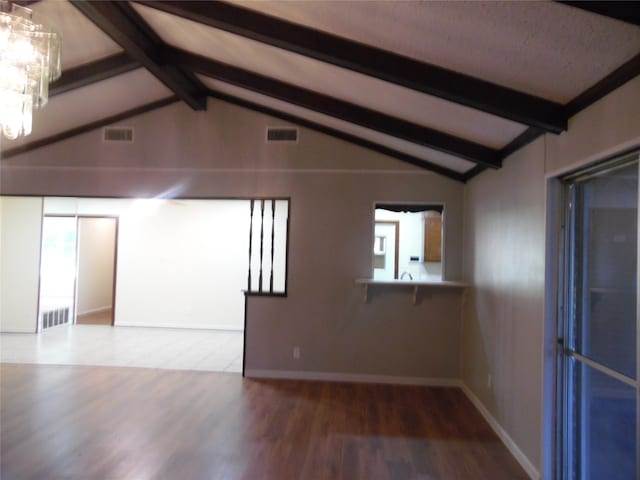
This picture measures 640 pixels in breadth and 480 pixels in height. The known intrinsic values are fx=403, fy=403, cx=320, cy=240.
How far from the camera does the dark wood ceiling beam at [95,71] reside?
12.3 feet

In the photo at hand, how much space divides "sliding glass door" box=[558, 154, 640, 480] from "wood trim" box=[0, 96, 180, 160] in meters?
4.41

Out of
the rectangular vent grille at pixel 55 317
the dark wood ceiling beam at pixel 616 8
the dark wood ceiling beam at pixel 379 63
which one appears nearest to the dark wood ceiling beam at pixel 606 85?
the dark wood ceiling beam at pixel 379 63

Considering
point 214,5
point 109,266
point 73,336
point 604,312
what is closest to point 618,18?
point 604,312

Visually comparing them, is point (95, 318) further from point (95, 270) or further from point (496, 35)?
point (496, 35)

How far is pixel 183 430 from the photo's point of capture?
3252mm

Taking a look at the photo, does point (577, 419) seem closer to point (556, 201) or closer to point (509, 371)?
point (509, 371)

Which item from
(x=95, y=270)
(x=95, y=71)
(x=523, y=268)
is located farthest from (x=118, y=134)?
(x=95, y=270)

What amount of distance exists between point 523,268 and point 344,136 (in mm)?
2490

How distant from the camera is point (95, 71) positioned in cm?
377

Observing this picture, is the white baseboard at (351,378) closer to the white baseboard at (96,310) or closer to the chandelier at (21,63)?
the chandelier at (21,63)

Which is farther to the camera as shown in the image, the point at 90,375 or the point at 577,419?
the point at 90,375

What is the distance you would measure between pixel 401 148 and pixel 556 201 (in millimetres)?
2039

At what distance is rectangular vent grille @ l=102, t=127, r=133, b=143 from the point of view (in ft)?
16.1

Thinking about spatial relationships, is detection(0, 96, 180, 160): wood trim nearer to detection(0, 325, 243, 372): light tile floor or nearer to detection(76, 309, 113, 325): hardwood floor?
detection(0, 325, 243, 372): light tile floor
